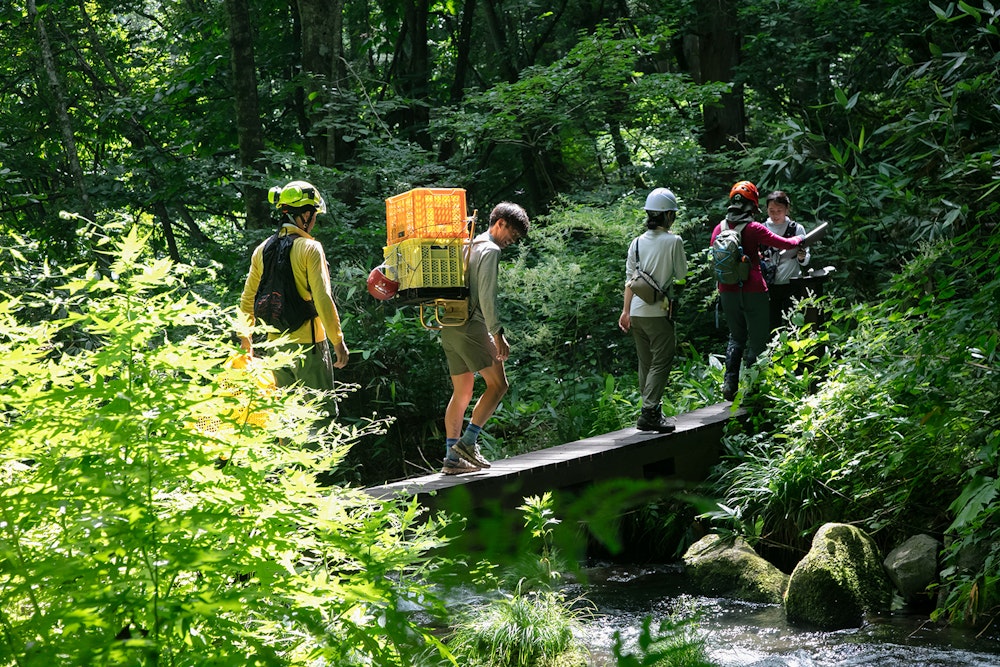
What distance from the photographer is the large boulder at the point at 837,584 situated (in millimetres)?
6578

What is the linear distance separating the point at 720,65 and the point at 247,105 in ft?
23.8

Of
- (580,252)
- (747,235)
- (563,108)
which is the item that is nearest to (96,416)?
(747,235)

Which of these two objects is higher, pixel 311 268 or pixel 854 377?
pixel 311 268

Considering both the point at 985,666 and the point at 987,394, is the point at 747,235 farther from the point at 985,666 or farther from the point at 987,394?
the point at 985,666

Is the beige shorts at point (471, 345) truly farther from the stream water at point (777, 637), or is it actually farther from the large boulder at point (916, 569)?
the large boulder at point (916, 569)

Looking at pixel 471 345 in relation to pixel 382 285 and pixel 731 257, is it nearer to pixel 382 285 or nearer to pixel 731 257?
pixel 382 285

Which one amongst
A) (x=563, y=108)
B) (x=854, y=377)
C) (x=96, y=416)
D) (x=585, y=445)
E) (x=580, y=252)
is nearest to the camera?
(x=96, y=416)

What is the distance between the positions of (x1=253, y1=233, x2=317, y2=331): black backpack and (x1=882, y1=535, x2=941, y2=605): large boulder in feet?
14.5

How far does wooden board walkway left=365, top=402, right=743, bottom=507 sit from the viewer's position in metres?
6.95

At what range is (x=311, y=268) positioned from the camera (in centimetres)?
603

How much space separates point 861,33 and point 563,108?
459cm

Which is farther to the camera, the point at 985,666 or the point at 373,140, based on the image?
the point at 373,140

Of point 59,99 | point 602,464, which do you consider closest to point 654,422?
point 602,464

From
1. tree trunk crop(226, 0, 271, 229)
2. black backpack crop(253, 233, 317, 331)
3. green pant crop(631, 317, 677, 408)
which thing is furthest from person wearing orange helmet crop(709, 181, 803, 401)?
tree trunk crop(226, 0, 271, 229)
